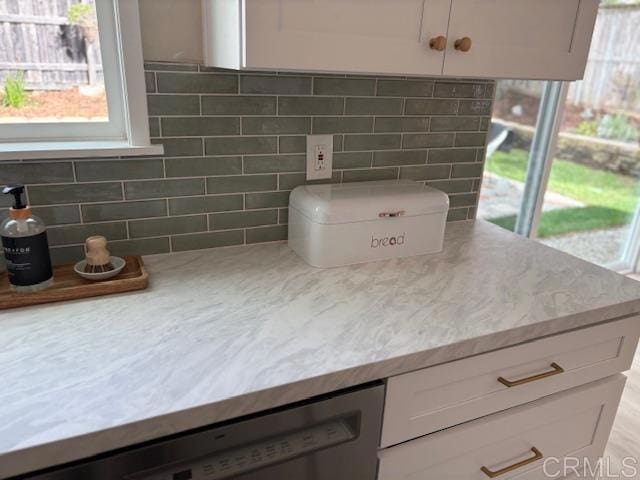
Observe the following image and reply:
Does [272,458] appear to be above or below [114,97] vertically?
below

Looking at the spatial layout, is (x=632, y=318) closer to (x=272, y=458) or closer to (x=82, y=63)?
(x=272, y=458)

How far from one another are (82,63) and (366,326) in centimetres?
90

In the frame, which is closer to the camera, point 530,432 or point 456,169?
point 530,432

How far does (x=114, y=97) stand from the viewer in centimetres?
115

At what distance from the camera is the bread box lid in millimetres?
1170

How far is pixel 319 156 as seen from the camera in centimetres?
134

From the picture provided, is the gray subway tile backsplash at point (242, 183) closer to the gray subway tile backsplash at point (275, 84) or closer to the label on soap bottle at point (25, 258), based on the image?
the gray subway tile backsplash at point (275, 84)

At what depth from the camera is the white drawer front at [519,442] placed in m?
0.98

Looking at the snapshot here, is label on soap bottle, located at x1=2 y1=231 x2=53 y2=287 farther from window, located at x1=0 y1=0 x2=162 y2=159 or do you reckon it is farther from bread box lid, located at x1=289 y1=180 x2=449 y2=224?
bread box lid, located at x1=289 y1=180 x2=449 y2=224

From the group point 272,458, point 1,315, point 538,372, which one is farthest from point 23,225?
point 538,372

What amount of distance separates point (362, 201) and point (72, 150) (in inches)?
27.2

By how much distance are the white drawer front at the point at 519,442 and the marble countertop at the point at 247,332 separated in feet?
0.68

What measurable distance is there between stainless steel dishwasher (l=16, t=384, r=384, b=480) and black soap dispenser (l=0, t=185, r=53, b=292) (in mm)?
468

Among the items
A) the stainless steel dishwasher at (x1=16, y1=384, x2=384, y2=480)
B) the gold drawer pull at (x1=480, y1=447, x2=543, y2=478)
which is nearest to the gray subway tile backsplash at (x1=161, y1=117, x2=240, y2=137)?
the stainless steel dishwasher at (x1=16, y1=384, x2=384, y2=480)
